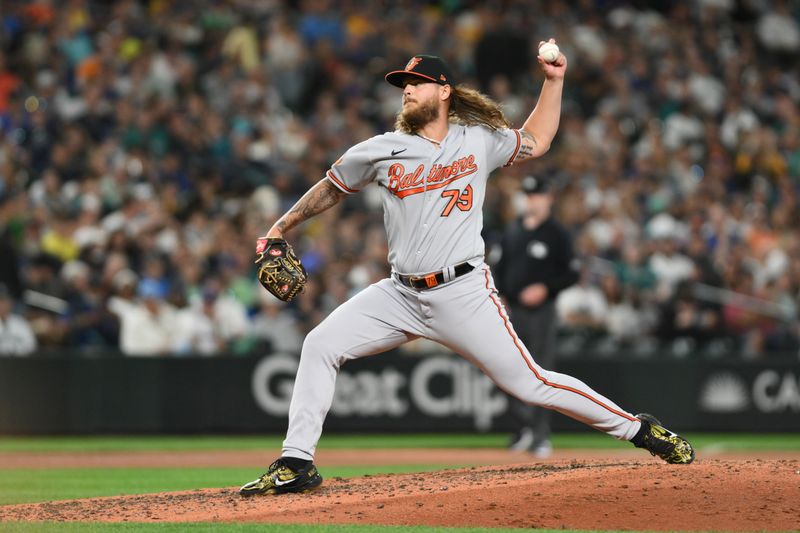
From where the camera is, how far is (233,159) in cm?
1502

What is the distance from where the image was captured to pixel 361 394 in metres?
13.0

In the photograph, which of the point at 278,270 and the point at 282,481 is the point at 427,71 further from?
the point at 282,481

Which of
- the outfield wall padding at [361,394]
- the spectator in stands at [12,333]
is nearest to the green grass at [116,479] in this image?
the outfield wall padding at [361,394]

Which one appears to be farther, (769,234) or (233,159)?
(769,234)

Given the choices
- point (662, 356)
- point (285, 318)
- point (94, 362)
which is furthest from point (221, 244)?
point (662, 356)

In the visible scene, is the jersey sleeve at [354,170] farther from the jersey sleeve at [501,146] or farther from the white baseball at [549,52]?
the white baseball at [549,52]

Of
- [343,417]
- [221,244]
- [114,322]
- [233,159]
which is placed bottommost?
[343,417]

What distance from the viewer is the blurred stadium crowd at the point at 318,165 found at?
13.2 m

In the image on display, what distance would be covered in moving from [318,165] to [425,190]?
9206 mm

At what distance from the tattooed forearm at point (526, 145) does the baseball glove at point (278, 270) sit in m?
1.31

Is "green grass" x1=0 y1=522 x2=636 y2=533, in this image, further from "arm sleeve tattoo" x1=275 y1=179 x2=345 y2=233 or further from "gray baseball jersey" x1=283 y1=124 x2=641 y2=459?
"arm sleeve tattoo" x1=275 y1=179 x2=345 y2=233

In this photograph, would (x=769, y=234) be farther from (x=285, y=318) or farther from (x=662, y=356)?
(x=285, y=318)

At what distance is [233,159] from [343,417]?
3.88m

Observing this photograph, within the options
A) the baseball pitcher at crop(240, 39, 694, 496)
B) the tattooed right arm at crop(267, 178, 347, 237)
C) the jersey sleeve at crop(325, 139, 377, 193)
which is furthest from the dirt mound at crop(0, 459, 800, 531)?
the jersey sleeve at crop(325, 139, 377, 193)
